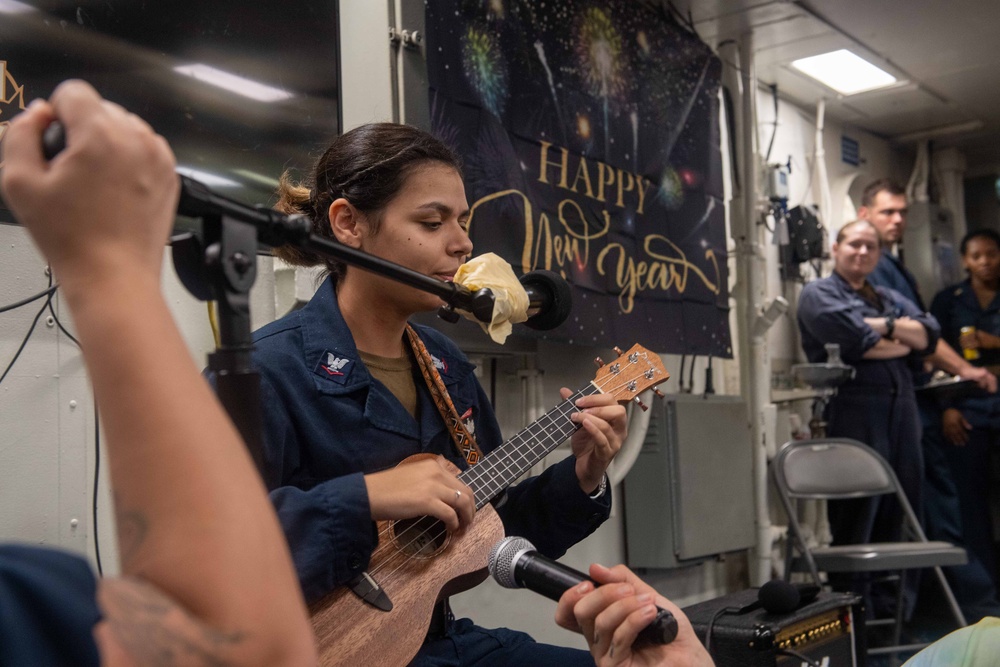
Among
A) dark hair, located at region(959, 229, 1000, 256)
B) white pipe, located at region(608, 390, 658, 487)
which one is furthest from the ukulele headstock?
dark hair, located at region(959, 229, 1000, 256)

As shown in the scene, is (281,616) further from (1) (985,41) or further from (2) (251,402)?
(1) (985,41)

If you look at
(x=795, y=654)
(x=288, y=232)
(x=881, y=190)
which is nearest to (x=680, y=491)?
(x=795, y=654)

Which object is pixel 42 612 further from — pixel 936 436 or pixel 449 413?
pixel 936 436

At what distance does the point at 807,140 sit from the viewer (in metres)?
5.29

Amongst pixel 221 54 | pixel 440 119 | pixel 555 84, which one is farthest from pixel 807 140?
pixel 221 54

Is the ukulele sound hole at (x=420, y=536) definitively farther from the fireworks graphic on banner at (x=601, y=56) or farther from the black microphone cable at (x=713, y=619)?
the fireworks graphic on banner at (x=601, y=56)

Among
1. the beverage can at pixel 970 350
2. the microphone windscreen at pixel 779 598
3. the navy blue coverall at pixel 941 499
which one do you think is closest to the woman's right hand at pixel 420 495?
the microphone windscreen at pixel 779 598

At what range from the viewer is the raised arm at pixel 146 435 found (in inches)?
17.7

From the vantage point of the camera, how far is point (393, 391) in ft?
5.20

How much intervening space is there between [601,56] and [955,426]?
2776 mm

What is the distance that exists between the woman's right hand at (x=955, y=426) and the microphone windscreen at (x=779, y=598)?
110 inches

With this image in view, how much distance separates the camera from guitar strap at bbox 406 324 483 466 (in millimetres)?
1594

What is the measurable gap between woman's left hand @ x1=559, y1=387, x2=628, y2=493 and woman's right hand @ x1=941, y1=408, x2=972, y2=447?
3570mm

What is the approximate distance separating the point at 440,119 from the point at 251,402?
5.99 feet
